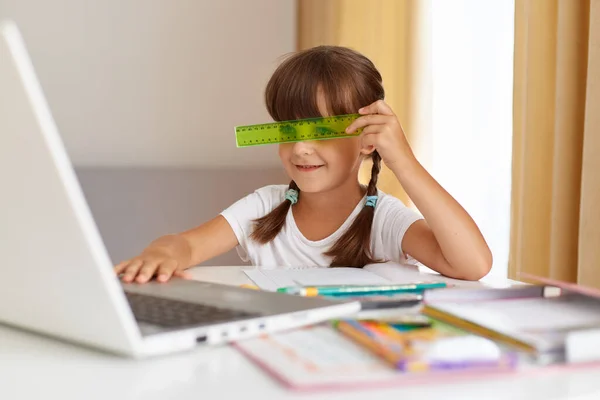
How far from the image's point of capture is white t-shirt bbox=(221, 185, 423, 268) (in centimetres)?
139

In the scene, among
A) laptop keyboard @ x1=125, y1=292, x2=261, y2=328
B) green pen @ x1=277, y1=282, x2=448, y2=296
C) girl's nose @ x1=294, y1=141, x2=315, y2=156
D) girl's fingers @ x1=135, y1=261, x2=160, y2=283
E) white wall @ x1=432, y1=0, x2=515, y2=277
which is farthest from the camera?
white wall @ x1=432, y1=0, x2=515, y2=277

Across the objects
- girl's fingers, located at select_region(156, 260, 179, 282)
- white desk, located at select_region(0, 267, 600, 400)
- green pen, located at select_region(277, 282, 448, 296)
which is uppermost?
white desk, located at select_region(0, 267, 600, 400)

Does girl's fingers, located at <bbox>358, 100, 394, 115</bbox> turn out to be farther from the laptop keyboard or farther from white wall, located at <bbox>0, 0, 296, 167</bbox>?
white wall, located at <bbox>0, 0, 296, 167</bbox>

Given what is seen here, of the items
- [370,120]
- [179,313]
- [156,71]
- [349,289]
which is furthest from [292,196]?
[156,71]

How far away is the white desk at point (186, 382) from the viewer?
481mm

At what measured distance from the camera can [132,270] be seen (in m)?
0.95

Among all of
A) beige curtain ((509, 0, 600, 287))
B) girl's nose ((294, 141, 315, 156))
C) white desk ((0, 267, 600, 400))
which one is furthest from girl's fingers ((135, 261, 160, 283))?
beige curtain ((509, 0, 600, 287))

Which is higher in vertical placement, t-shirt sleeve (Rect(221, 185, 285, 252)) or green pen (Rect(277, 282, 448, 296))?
green pen (Rect(277, 282, 448, 296))

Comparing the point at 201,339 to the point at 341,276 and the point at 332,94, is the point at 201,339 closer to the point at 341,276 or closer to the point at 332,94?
the point at 341,276

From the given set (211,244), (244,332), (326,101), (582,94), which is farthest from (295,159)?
(244,332)

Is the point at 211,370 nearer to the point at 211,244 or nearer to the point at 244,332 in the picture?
the point at 244,332

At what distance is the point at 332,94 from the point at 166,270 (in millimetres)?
570

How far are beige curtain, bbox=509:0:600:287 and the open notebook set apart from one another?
0.50 meters

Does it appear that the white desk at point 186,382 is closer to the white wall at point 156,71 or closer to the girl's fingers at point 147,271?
the girl's fingers at point 147,271
